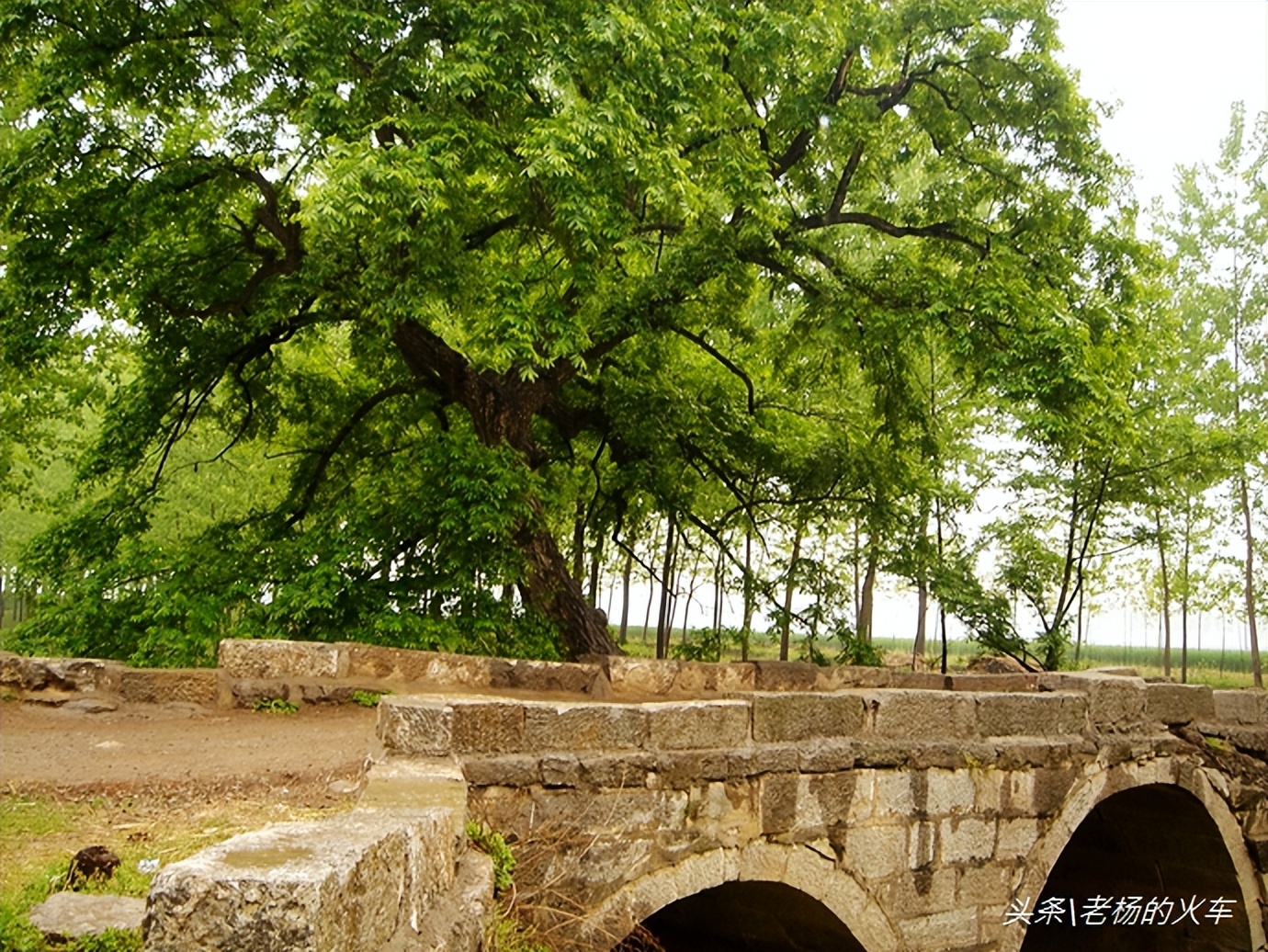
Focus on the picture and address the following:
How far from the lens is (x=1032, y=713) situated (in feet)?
24.4

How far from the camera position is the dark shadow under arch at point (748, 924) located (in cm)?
662

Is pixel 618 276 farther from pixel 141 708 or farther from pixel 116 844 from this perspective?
pixel 116 844

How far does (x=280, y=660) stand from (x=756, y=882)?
3.70 metres

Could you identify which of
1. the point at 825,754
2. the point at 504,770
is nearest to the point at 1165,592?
the point at 825,754

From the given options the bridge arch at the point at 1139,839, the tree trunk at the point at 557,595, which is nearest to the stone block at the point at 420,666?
the tree trunk at the point at 557,595

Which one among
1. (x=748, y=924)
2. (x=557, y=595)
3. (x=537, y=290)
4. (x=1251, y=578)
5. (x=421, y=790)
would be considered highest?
(x=537, y=290)

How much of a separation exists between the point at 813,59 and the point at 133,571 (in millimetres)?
8623

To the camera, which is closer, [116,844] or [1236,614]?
[116,844]

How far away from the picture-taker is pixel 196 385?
1159 cm

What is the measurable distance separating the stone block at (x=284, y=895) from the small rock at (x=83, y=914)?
2.33 ft

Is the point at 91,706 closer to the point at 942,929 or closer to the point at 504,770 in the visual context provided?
the point at 504,770

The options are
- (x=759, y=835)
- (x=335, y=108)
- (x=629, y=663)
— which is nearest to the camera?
(x=759, y=835)

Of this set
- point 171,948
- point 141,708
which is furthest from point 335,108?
point 171,948

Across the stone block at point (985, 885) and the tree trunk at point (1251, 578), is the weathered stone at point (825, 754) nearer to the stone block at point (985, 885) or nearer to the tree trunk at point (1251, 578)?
the stone block at point (985, 885)
